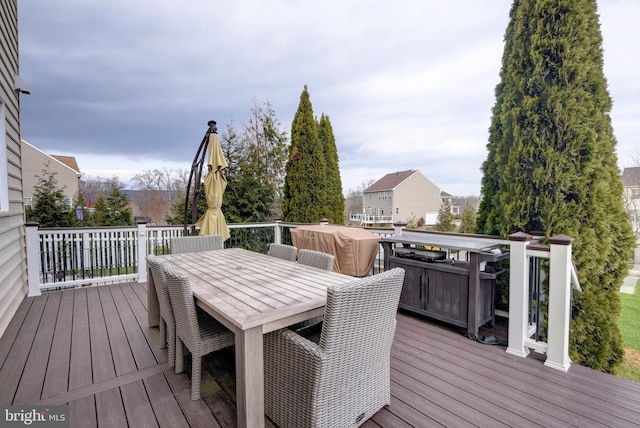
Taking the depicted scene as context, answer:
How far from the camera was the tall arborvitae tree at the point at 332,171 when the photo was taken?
8266mm

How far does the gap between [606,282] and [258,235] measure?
585cm

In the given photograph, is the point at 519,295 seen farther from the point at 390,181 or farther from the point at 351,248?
the point at 390,181

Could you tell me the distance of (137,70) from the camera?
6449 mm

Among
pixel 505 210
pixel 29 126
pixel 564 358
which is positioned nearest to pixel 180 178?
pixel 29 126

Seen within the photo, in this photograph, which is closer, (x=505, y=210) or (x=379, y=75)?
(x=505, y=210)

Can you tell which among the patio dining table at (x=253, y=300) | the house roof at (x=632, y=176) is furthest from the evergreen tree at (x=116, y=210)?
the house roof at (x=632, y=176)

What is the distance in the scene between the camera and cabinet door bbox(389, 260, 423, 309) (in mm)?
3217

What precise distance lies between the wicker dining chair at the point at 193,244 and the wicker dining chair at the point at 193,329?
5.86 feet

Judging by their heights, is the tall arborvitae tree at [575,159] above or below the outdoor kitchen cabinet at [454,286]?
above

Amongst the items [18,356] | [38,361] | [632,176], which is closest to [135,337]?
[38,361]

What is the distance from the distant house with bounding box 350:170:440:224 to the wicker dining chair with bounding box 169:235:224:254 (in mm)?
20788

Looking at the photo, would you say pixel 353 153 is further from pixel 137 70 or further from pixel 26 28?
pixel 26 28

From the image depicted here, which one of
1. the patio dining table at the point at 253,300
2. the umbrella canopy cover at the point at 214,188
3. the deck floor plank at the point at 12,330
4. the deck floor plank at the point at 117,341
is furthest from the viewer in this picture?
the umbrella canopy cover at the point at 214,188

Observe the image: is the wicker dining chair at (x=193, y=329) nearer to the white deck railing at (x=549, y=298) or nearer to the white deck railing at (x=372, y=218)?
the white deck railing at (x=549, y=298)
